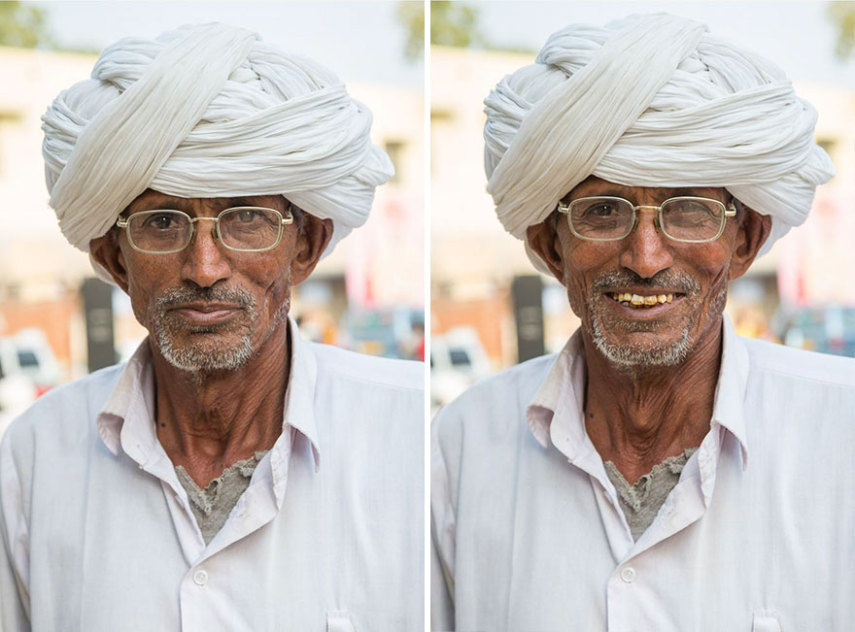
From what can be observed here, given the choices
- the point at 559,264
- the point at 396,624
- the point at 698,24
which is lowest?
the point at 396,624

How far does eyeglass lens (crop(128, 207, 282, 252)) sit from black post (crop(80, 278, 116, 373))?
82 centimetres

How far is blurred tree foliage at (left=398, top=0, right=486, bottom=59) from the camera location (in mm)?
2822

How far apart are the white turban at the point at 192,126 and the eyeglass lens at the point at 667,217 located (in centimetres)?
49

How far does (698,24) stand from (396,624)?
1292 millimetres

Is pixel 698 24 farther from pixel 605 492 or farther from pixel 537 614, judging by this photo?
pixel 537 614

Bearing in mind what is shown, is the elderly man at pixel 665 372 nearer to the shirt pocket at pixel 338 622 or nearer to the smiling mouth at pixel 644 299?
the smiling mouth at pixel 644 299

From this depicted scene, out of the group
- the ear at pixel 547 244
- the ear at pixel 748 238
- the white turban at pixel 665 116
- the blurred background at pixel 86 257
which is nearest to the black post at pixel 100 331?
the blurred background at pixel 86 257

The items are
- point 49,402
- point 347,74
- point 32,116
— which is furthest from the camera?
point 32,116

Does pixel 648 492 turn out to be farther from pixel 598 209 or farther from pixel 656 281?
pixel 598 209

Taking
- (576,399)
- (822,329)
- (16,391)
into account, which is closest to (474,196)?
(576,399)

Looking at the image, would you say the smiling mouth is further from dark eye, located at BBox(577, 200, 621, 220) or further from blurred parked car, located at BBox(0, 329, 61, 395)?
blurred parked car, located at BBox(0, 329, 61, 395)

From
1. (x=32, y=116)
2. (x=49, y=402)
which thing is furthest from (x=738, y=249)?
(x=32, y=116)

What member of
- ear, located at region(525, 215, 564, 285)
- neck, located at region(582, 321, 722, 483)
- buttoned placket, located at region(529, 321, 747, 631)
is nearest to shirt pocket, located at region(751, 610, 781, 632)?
buttoned placket, located at region(529, 321, 747, 631)

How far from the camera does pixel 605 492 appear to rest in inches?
85.5
